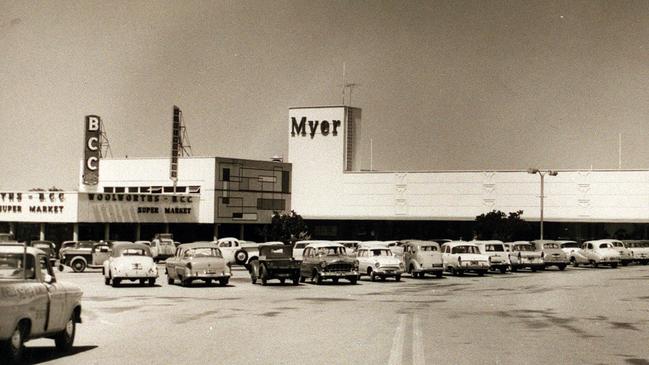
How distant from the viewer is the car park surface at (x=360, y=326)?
584 inches

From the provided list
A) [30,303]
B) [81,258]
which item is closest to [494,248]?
[81,258]

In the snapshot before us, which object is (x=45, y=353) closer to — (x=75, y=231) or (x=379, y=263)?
→ (x=379, y=263)

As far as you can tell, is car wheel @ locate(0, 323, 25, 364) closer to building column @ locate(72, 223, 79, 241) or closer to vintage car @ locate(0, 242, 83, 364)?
vintage car @ locate(0, 242, 83, 364)

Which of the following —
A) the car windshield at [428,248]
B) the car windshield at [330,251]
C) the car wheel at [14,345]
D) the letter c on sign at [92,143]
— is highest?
the letter c on sign at [92,143]

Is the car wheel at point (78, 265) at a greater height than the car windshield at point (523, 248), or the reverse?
the car windshield at point (523, 248)

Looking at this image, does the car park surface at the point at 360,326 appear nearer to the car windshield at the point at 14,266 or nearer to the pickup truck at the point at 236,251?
the car windshield at the point at 14,266

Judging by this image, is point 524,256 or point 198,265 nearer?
point 198,265

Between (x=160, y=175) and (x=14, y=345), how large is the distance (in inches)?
2980

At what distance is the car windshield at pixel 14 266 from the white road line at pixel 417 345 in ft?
19.8

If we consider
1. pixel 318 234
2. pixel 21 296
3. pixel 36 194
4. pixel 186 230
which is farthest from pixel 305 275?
pixel 318 234

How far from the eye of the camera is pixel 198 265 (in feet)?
118

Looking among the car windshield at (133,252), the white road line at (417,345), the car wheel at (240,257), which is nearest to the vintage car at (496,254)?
the car wheel at (240,257)

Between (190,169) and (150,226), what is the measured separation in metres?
8.28

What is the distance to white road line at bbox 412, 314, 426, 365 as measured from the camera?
14.1 metres
